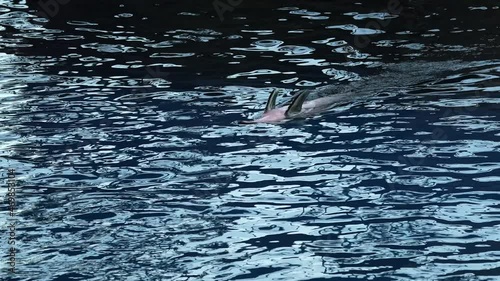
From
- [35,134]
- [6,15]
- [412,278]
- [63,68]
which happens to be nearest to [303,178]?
[412,278]

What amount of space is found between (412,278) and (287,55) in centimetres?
619

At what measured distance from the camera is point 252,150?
780 centimetres

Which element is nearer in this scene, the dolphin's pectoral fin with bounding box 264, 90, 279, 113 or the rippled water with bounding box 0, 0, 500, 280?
the rippled water with bounding box 0, 0, 500, 280

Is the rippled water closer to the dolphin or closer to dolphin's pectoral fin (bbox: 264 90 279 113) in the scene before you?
the dolphin

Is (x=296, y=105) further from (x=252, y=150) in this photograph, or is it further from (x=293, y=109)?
(x=252, y=150)

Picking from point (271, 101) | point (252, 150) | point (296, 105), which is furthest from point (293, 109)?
point (252, 150)

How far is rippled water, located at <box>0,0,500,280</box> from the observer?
5723 millimetres

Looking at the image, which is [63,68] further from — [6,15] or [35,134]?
[6,15]

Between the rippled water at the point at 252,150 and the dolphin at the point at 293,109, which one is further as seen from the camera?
the dolphin at the point at 293,109

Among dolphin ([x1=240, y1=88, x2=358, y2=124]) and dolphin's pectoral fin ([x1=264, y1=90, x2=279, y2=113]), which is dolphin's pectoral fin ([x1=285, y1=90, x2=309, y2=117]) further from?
dolphin's pectoral fin ([x1=264, y1=90, x2=279, y2=113])

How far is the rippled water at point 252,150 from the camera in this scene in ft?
18.8

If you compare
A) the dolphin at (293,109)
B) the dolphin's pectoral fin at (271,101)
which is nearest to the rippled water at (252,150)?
the dolphin at (293,109)

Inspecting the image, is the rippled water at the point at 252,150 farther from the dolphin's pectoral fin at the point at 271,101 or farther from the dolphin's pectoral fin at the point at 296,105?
the dolphin's pectoral fin at the point at 271,101

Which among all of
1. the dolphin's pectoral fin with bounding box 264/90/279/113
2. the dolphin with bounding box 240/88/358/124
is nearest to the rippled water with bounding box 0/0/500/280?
the dolphin with bounding box 240/88/358/124
